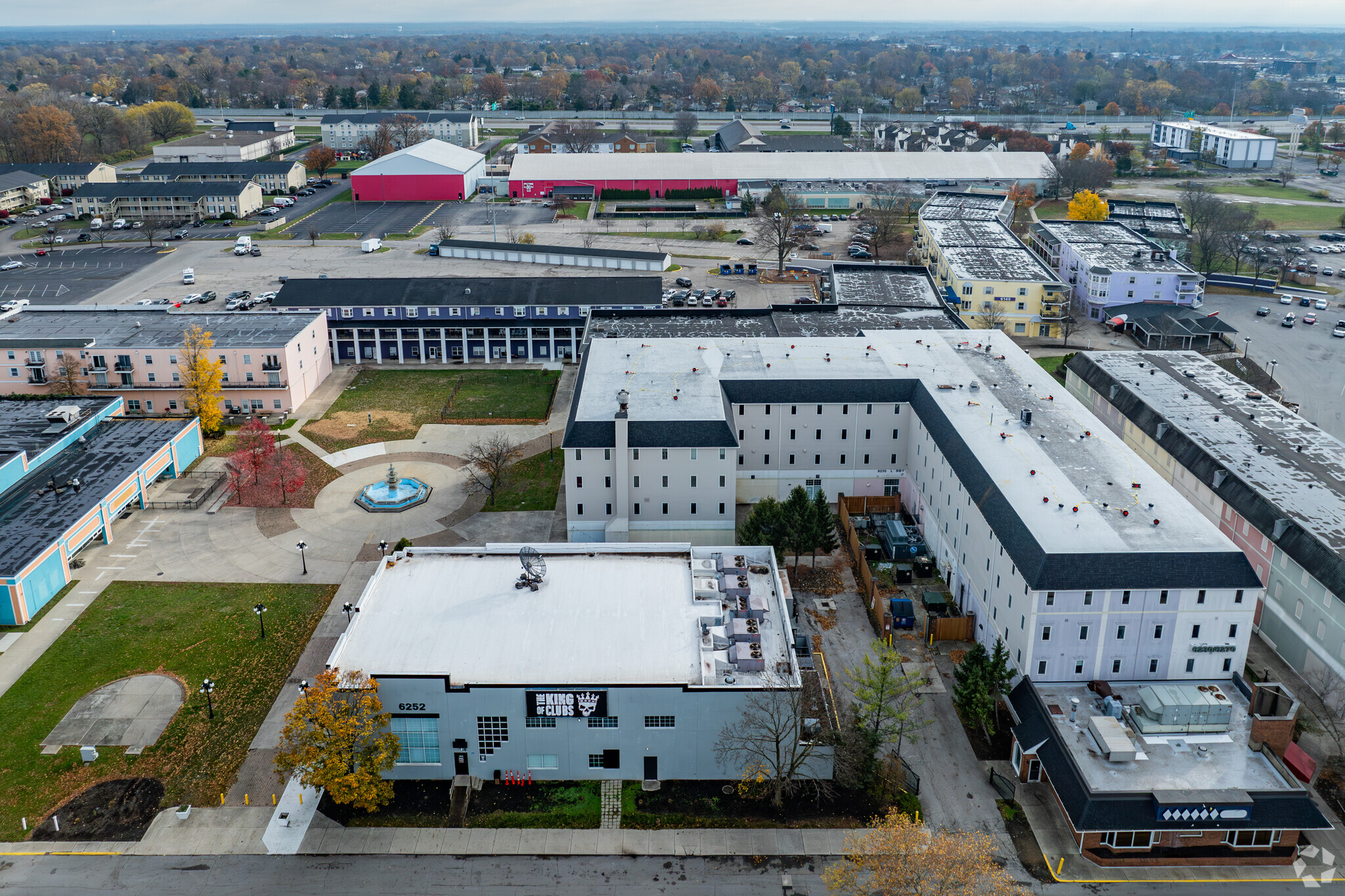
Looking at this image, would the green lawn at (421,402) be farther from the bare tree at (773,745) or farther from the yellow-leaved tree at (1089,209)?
the yellow-leaved tree at (1089,209)

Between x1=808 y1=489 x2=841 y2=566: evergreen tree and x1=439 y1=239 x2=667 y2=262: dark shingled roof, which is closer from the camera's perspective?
x1=808 y1=489 x2=841 y2=566: evergreen tree

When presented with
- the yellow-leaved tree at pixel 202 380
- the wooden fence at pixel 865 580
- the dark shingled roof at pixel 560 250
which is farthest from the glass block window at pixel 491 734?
the dark shingled roof at pixel 560 250

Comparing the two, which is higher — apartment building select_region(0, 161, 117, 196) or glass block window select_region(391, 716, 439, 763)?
apartment building select_region(0, 161, 117, 196)

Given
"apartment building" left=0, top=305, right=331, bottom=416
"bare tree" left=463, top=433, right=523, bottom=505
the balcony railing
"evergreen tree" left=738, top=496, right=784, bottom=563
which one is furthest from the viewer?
the balcony railing

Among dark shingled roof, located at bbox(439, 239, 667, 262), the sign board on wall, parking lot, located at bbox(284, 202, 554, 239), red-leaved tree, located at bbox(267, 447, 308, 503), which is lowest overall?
red-leaved tree, located at bbox(267, 447, 308, 503)

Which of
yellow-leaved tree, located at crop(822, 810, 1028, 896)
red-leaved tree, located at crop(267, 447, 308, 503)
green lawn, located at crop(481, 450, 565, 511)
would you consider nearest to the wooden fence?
yellow-leaved tree, located at crop(822, 810, 1028, 896)

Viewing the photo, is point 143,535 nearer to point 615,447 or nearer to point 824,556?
point 615,447

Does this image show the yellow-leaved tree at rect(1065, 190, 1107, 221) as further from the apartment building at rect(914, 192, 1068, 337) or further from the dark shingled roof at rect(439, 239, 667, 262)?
the dark shingled roof at rect(439, 239, 667, 262)
